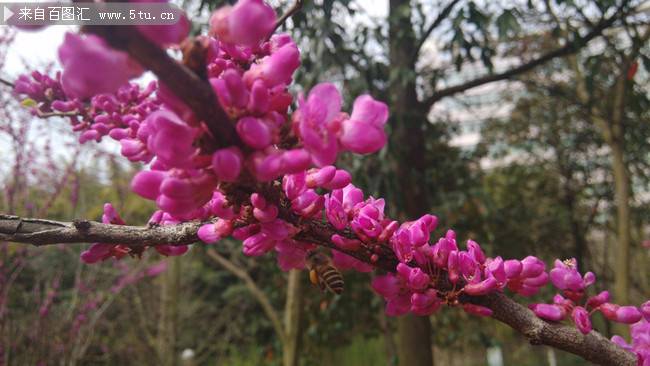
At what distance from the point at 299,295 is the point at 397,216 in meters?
0.72

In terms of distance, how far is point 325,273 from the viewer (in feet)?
3.34

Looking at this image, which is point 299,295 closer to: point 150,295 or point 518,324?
point 518,324

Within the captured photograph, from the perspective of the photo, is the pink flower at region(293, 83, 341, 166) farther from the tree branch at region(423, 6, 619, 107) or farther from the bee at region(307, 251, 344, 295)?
the tree branch at region(423, 6, 619, 107)

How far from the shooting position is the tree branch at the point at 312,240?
22.7 inches

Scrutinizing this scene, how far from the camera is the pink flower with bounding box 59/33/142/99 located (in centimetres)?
34

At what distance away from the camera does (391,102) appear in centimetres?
261

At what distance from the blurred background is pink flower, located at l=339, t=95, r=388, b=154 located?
1.68 meters

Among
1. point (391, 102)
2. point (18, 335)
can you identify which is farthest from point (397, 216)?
point (18, 335)

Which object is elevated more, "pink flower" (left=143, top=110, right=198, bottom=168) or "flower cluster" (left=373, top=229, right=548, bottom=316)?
"pink flower" (left=143, top=110, right=198, bottom=168)

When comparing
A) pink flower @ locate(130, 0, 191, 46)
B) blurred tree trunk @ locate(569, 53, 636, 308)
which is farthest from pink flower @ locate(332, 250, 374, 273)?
blurred tree trunk @ locate(569, 53, 636, 308)

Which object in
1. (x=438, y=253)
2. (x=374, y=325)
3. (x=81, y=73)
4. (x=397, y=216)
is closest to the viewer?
(x=81, y=73)

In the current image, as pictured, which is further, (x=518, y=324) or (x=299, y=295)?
(x=299, y=295)

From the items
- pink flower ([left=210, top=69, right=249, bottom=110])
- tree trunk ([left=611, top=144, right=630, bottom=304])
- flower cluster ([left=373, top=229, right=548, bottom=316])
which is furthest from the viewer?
tree trunk ([left=611, top=144, right=630, bottom=304])

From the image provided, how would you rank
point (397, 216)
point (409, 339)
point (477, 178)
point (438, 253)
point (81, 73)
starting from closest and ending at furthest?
point (81, 73) → point (438, 253) → point (409, 339) → point (397, 216) → point (477, 178)
